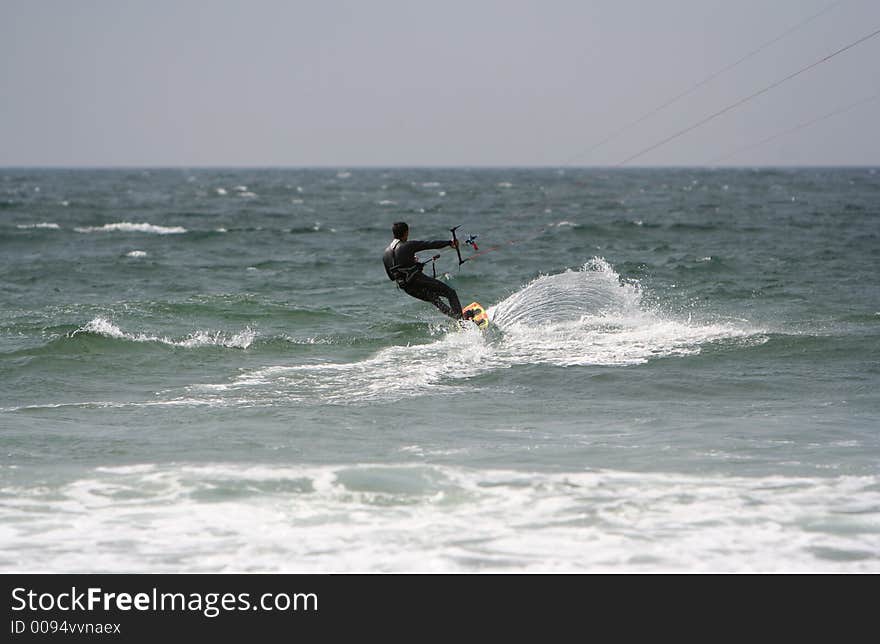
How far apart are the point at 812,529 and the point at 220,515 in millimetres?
3690

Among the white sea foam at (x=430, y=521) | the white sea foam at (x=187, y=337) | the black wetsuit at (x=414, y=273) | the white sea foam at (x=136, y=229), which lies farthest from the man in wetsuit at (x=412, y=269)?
the white sea foam at (x=136, y=229)

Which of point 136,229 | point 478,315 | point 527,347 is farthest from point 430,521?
point 136,229

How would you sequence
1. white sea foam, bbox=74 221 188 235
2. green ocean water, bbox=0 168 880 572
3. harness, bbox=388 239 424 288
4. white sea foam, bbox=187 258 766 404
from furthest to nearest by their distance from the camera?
white sea foam, bbox=74 221 188 235
harness, bbox=388 239 424 288
white sea foam, bbox=187 258 766 404
green ocean water, bbox=0 168 880 572

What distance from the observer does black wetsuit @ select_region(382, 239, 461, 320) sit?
12312mm

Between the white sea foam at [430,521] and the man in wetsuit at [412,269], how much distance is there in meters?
4.98

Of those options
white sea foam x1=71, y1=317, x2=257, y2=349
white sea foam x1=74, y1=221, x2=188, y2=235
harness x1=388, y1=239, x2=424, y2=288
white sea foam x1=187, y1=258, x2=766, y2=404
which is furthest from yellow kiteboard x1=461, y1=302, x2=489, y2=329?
white sea foam x1=74, y1=221, x2=188, y2=235

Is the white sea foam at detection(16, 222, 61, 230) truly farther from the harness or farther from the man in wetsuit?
the harness

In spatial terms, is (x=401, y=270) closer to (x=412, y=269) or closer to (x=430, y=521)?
(x=412, y=269)

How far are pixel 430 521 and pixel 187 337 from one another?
8639 mm

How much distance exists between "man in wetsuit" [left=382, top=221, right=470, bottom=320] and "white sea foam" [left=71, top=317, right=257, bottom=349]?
251 centimetres

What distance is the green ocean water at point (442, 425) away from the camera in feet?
20.6

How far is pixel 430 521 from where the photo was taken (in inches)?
260

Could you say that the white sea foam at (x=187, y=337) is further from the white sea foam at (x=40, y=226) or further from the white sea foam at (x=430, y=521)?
the white sea foam at (x=40, y=226)
